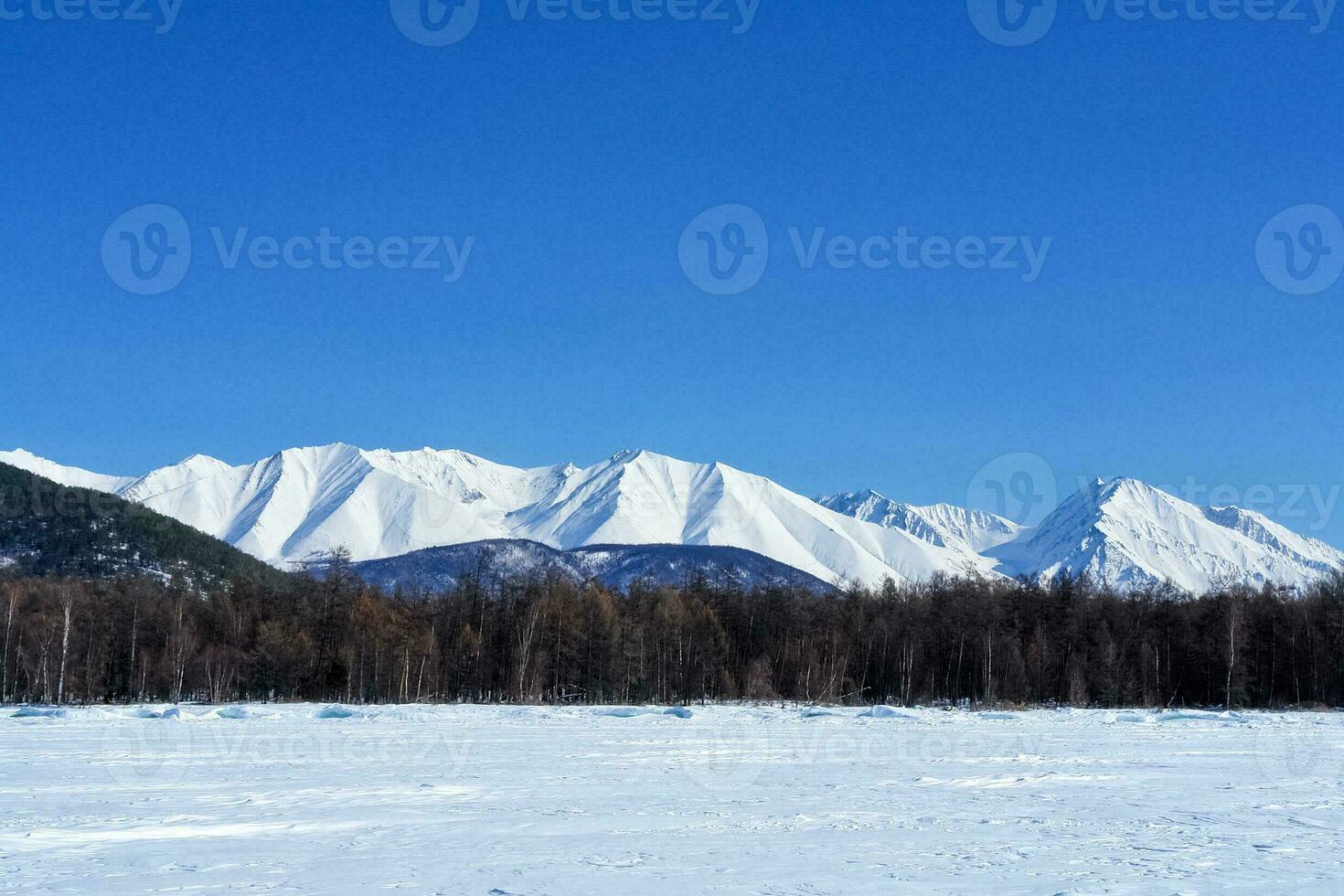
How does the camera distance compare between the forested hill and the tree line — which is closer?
the tree line

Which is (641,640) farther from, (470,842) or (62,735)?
(470,842)

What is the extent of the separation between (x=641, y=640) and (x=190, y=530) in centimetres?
13971

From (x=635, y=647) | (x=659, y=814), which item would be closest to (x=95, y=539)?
(x=635, y=647)

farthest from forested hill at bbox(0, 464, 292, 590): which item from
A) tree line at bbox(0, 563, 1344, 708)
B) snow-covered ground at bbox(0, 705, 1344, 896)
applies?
snow-covered ground at bbox(0, 705, 1344, 896)

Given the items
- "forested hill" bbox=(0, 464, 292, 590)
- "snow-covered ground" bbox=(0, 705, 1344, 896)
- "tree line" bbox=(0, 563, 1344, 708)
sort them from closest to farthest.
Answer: "snow-covered ground" bbox=(0, 705, 1344, 896) → "tree line" bbox=(0, 563, 1344, 708) → "forested hill" bbox=(0, 464, 292, 590)

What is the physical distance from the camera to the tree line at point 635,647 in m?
72.4

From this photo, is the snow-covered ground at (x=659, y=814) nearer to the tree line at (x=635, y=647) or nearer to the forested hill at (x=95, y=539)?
the tree line at (x=635, y=647)

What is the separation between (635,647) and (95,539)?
135745 millimetres

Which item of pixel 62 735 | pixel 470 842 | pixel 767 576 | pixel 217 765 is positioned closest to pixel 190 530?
pixel 767 576

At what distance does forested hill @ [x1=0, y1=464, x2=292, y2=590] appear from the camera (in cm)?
17025

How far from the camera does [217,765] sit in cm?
2883

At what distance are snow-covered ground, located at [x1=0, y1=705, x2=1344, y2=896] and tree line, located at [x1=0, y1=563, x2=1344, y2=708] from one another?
32805 mm

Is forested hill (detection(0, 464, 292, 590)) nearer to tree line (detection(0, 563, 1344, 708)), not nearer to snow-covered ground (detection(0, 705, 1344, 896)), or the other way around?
tree line (detection(0, 563, 1344, 708))

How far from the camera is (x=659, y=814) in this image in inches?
826
